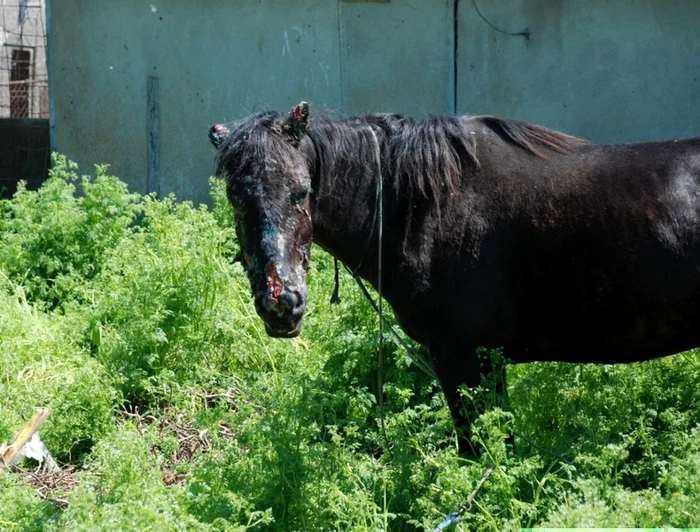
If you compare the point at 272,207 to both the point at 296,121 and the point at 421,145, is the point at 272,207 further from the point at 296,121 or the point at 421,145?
the point at 421,145

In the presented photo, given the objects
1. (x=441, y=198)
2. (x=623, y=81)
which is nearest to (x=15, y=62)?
(x=623, y=81)

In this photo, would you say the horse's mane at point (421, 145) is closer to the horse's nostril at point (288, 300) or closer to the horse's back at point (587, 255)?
the horse's back at point (587, 255)

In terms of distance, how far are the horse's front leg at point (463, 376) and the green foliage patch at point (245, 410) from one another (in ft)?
0.43

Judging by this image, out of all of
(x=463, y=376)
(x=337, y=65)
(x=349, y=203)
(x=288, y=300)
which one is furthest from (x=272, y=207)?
(x=337, y=65)

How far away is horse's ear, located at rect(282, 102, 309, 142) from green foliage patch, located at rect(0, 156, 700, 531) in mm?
1433

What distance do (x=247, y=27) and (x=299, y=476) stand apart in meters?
6.75

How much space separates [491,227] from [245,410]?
6.16 feet

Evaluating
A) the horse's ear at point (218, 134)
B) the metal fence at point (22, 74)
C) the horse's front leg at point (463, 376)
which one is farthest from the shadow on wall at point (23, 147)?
the horse's front leg at point (463, 376)

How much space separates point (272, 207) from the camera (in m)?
4.15

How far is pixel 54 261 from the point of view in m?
7.41

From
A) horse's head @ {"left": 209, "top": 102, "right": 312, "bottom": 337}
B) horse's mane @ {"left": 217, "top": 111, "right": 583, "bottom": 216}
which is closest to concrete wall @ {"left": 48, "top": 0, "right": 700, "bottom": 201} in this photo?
horse's mane @ {"left": 217, "top": 111, "right": 583, "bottom": 216}

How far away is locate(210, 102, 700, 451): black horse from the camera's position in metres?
4.34

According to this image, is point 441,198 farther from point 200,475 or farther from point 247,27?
point 247,27

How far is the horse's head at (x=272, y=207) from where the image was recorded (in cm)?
407
